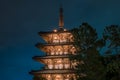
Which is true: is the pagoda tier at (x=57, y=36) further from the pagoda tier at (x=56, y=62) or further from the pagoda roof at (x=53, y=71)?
the pagoda roof at (x=53, y=71)

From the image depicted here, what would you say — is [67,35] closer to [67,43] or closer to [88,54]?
[67,43]

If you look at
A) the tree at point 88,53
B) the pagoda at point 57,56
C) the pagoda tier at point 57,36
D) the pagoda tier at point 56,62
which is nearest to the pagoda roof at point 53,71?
the pagoda at point 57,56

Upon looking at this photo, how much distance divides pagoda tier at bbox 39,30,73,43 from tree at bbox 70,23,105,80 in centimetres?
2807

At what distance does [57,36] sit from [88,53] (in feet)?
106

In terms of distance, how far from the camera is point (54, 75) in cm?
8725

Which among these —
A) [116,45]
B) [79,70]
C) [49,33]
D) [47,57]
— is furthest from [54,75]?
[116,45]

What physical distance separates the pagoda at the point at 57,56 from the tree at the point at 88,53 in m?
24.5

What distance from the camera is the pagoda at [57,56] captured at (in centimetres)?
8669

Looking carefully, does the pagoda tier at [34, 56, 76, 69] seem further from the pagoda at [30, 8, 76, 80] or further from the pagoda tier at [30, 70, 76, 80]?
the pagoda tier at [30, 70, 76, 80]

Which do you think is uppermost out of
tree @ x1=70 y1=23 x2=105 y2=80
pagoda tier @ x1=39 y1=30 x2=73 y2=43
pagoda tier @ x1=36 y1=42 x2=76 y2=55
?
pagoda tier @ x1=39 y1=30 x2=73 y2=43

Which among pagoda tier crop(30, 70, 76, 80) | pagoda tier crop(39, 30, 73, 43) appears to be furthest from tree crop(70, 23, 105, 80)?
pagoda tier crop(39, 30, 73, 43)

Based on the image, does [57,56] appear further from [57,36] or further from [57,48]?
[57,36]

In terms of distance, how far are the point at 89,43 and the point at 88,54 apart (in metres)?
1.85

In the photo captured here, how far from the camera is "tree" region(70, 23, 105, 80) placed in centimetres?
5931
